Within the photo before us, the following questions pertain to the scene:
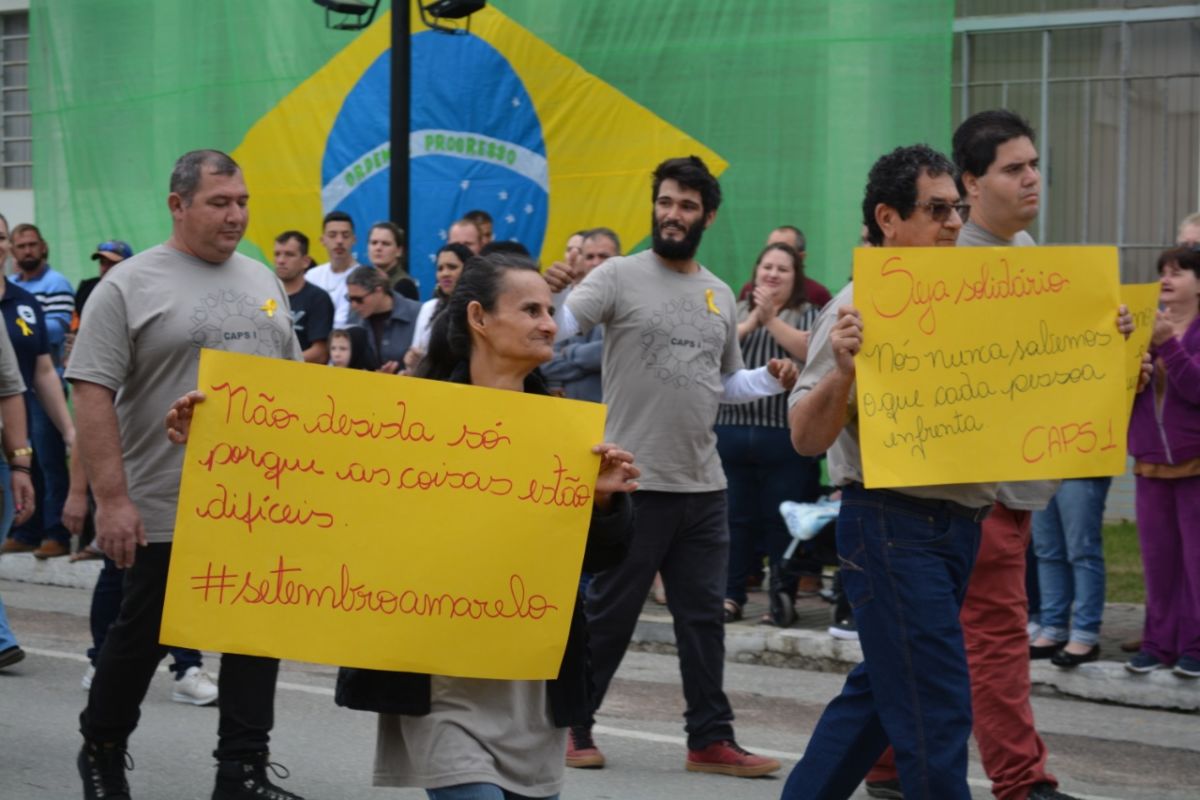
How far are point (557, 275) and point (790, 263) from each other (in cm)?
398

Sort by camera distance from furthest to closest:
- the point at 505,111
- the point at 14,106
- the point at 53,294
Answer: the point at 14,106 < the point at 505,111 < the point at 53,294

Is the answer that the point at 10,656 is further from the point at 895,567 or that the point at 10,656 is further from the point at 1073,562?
the point at 895,567

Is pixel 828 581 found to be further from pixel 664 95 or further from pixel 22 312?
pixel 22 312

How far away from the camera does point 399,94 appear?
11695 mm

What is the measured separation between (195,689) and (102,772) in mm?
2163

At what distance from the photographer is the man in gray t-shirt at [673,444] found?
6484mm

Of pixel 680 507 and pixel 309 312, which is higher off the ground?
pixel 309 312

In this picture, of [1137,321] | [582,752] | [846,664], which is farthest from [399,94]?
[1137,321]

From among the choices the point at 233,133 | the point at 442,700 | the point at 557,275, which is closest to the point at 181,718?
the point at 557,275

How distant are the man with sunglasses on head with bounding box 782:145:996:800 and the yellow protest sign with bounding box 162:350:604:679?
784mm

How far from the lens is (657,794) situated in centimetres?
620

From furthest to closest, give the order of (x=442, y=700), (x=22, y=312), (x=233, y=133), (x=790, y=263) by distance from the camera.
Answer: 1. (x=233, y=133)
2. (x=790, y=263)
3. (x=22, y=312)
4. (x=442, y=700)

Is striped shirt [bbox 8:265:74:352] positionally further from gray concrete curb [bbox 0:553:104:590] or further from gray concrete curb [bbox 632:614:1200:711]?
gray concrete curb [bbox 632:614:1200:711]

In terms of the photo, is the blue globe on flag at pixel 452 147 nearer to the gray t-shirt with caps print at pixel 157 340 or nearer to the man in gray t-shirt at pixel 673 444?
the man in gray t-shirt at pixel 673 444
